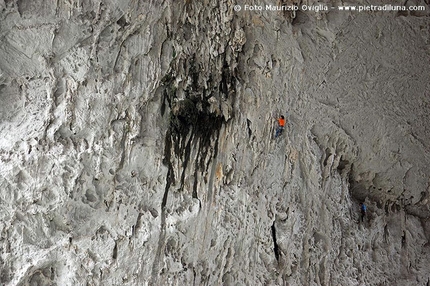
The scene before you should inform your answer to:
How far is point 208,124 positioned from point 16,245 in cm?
51

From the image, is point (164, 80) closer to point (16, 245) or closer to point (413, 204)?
point (16, 245)

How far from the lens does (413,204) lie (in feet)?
4.71

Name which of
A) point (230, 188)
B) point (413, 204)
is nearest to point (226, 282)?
point (230, 188)

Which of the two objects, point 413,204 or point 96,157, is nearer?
point 96,157

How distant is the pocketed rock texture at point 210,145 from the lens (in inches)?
39.5

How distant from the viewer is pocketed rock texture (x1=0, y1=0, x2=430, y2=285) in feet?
3.29

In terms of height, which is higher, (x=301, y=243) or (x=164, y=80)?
(x=164, y=80)

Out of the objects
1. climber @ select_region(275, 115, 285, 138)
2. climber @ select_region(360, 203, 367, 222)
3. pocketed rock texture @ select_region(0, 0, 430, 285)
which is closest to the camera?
pocketed rock texture @ select_region(0, 0, 430, 285)

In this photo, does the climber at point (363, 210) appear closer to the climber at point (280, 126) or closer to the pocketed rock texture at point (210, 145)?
the pocketed rock texture at point (210, 145)

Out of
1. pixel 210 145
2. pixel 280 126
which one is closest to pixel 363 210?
pixel 280 126

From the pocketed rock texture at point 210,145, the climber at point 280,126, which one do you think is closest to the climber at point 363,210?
the pocketed rock texture at point 210,145

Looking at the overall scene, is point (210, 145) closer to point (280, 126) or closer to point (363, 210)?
point (280, 126)

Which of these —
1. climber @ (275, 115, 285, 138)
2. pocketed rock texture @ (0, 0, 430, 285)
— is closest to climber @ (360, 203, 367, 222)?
pocketed rock texture @ (0, 0, 430, 285)

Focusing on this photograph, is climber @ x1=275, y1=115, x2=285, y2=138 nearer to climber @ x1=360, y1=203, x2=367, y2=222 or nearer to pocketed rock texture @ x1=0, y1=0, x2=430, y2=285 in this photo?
pocketed rock texture @ x1=0, y1=0, x2=430, y2=285
